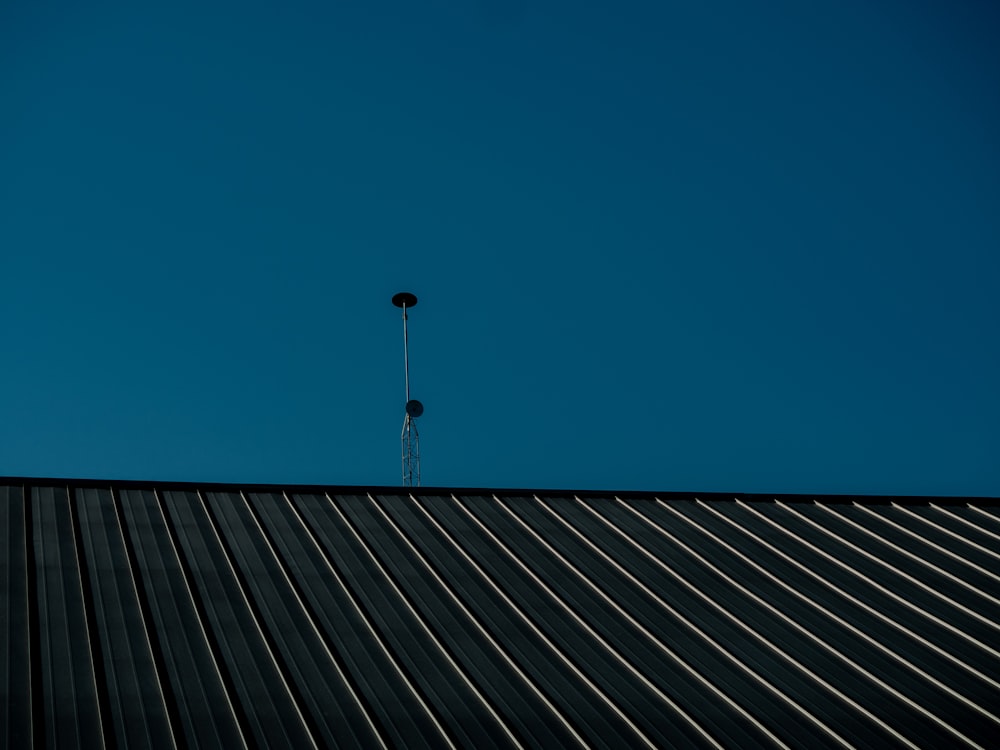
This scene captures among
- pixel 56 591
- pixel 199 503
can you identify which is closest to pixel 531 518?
pixel 199 503

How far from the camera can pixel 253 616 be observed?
31.2 ft

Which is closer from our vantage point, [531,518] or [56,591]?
[56,591]

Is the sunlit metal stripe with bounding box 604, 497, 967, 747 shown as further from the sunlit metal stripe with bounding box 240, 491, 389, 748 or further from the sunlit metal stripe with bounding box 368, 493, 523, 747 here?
the sunlit metal stripe with bounding box 240, 491, 389, 748

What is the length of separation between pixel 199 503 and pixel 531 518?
4.06 metres

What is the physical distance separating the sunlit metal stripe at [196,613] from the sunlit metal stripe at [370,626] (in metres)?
1.41

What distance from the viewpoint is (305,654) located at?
8852 millimetres

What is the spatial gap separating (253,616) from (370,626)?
104cm

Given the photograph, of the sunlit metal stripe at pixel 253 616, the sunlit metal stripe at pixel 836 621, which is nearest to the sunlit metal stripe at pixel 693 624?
Result: the sunlit metal stripe at pixel 836 621

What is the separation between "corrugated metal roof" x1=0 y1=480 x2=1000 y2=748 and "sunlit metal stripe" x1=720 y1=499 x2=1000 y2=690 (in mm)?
43

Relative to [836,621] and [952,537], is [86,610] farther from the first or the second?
[952,537]

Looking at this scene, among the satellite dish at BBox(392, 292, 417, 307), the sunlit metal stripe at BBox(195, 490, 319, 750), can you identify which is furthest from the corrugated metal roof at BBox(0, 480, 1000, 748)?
the satellite dish at BBox(392, 292, 417, 307)

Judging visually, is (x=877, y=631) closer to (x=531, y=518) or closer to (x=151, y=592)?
(x=531, y=518)

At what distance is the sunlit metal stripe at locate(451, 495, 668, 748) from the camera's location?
851 cm

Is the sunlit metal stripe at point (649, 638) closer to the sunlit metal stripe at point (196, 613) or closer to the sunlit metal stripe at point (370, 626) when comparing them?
the sunlit metal stripe at point (370, 626)
